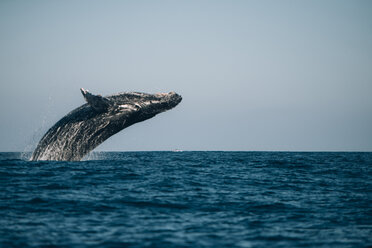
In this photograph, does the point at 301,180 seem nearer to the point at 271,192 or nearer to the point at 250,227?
the point at 271,192

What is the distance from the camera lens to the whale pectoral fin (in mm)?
14203

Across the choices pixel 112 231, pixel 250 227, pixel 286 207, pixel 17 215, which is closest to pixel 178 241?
pixel 112 231

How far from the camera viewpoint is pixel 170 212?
27.7ft

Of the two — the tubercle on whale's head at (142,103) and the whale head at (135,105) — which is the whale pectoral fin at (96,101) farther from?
the tubercle on whale's head at (142,103)

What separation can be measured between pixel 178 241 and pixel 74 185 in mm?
5398

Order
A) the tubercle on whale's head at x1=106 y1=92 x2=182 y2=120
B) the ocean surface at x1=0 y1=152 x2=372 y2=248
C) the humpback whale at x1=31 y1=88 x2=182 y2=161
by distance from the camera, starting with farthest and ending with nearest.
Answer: the tubercle on whale's head at x1=106 y1=92 x2=182 y2=120, the humpback whale at x1=31 y1=88 x2=182 y2=161, the ocean surface at x1=0 y1=152 x2=372 y2=248

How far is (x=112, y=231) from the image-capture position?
22.3 feet

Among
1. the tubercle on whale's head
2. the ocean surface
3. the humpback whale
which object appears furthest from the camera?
the tubercle on whale's head

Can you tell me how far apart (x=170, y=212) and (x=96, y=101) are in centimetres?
724

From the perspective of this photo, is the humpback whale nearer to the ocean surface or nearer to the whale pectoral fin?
the whale pectoral fin

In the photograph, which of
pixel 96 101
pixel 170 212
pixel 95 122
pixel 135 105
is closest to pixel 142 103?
pixel 135 105

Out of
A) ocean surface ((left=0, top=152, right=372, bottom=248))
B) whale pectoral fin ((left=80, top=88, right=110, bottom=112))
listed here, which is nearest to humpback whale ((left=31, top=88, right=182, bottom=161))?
whale pectoral fin ((left=80, top=88, right=110, bottom=112))

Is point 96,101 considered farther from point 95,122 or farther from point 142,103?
point 142,103

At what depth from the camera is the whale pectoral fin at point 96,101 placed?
1420 cm
